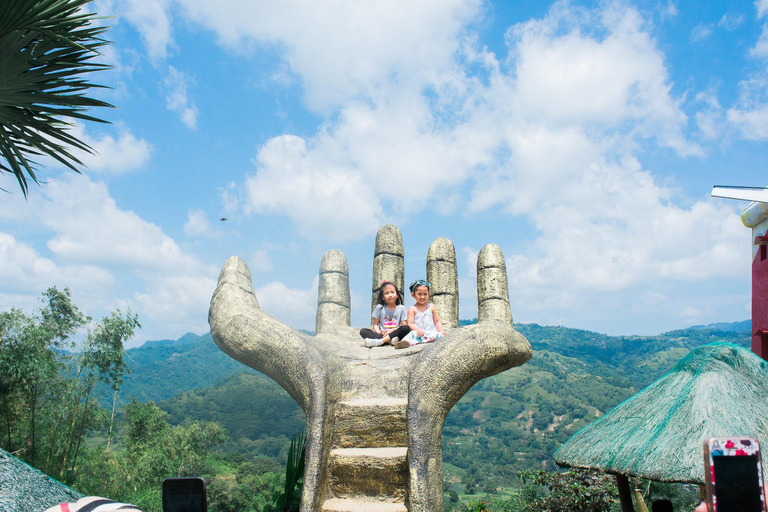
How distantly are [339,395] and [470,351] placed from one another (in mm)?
1403

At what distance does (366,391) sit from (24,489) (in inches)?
127

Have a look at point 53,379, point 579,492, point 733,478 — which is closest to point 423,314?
point 579,492

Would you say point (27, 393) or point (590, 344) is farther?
point (590, 344)

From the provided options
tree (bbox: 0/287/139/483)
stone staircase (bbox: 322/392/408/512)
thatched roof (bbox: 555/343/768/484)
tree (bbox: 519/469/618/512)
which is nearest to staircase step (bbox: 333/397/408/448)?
stone staircase (bbox: 322/392/408/512)

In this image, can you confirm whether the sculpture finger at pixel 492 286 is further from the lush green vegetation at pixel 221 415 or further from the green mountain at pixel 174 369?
the green mountain at pixel 174 369

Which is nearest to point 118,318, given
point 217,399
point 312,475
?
point 312,475

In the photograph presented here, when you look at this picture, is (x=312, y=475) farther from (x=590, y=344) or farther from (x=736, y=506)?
(x=590, y=344)

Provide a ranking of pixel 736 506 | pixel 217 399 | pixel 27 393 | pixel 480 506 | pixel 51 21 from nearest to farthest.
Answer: pixel 736 506
pixel 51 21
pixel 480 506
pixel 27 393
pixel 217 399

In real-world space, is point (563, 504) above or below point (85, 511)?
below

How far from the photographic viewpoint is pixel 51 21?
6.40m

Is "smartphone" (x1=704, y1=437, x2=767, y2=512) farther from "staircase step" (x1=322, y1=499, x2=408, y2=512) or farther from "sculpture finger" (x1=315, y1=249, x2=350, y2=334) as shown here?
"sculpture finger" (x1=315, y1=249, x2=350, y2=334)

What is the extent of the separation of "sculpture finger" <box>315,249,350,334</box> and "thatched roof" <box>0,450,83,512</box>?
13.8ft

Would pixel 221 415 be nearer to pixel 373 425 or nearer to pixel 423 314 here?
pixel 423 314

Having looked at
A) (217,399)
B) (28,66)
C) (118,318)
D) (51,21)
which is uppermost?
(51,21)
